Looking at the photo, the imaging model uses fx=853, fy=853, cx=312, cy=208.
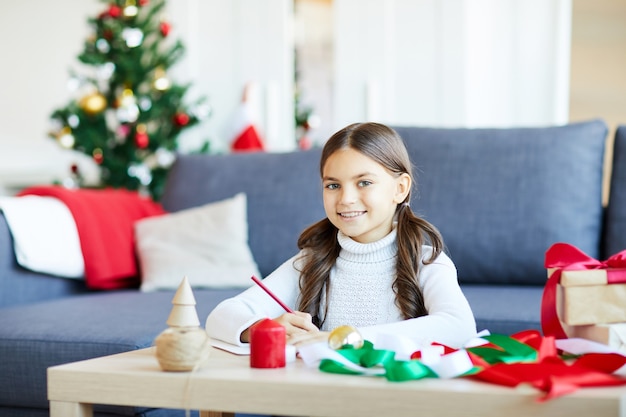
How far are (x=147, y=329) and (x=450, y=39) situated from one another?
9.00 ft

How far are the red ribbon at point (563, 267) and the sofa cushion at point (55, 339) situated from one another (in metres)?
0.85

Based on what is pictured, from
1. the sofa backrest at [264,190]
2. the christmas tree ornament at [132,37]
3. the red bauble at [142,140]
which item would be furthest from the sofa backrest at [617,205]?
→ the christmas tree ornament at [132,37]

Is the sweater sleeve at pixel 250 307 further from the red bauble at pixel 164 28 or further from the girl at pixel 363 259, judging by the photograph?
the red bauble at pixel 164 28

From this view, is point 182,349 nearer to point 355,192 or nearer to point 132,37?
point 355,192

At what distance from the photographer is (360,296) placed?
5.08 feet

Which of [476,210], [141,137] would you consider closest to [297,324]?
[476,210]

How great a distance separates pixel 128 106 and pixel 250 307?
2748 mm

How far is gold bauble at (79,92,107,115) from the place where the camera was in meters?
4.06

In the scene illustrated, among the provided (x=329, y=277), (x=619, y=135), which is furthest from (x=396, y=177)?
(x=619, y=135)

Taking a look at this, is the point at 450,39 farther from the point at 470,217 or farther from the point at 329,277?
the point at 329,277

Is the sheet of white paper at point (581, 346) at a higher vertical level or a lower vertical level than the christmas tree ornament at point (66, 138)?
lower

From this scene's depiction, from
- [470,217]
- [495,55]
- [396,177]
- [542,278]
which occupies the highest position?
[495,55]

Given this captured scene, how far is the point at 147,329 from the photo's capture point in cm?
183

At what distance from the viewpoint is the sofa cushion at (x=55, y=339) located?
1.81 meters
